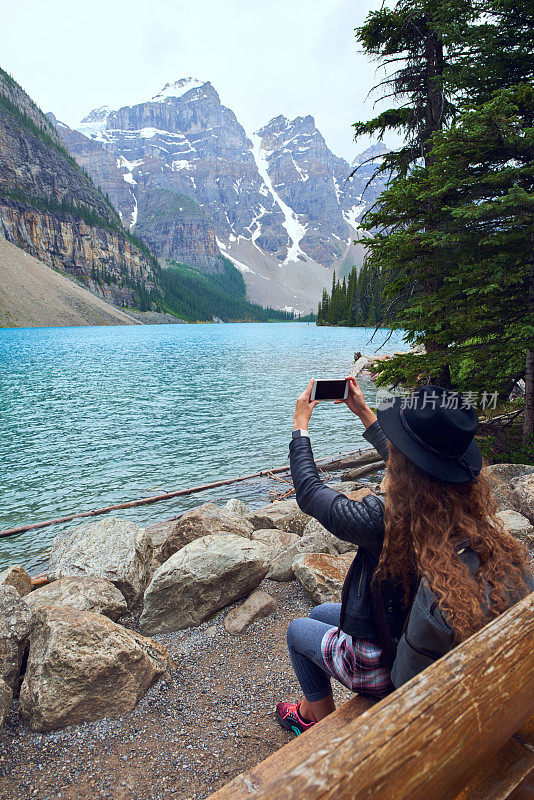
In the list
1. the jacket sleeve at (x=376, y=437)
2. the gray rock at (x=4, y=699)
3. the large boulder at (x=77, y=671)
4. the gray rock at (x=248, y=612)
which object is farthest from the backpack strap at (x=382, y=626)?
the gray rock at (x=4, y=699)

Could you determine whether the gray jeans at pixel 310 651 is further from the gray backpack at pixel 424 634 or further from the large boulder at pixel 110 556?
the large boulder at pixel 110 556

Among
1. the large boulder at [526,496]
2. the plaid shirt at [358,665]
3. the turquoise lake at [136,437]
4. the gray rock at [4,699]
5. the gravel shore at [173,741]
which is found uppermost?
the plaid shirt at [358,665]

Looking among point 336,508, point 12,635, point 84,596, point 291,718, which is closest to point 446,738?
point 336,508

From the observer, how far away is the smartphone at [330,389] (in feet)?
9.61

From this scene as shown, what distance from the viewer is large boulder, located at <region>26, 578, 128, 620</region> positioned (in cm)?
469

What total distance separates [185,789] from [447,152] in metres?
9.70

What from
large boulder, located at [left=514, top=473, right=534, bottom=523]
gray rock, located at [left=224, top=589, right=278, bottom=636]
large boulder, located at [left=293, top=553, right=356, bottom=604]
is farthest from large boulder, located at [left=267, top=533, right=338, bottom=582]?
large boulder, located at [left=514, top=473, right=534, bottom=523]

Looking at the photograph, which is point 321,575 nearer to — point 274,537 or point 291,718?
point 291,718

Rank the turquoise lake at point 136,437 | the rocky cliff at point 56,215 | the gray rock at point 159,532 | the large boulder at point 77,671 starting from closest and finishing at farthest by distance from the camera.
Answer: the large boulder at point 77,671 < the gray rock at point 159,532 < the turquoise lake at point 136,437 < the rocky cliff at point 56,215

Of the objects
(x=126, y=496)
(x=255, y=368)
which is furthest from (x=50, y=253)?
(x=126, y=496)

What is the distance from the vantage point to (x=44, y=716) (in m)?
3.46

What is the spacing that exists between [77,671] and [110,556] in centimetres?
243

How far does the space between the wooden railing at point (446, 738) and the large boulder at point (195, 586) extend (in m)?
3.89

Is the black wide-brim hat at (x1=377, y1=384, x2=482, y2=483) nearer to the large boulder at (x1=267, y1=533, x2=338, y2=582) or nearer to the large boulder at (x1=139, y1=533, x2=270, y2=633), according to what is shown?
the large boulder at (x1=139, y1=533, x2=270, y2=633)
